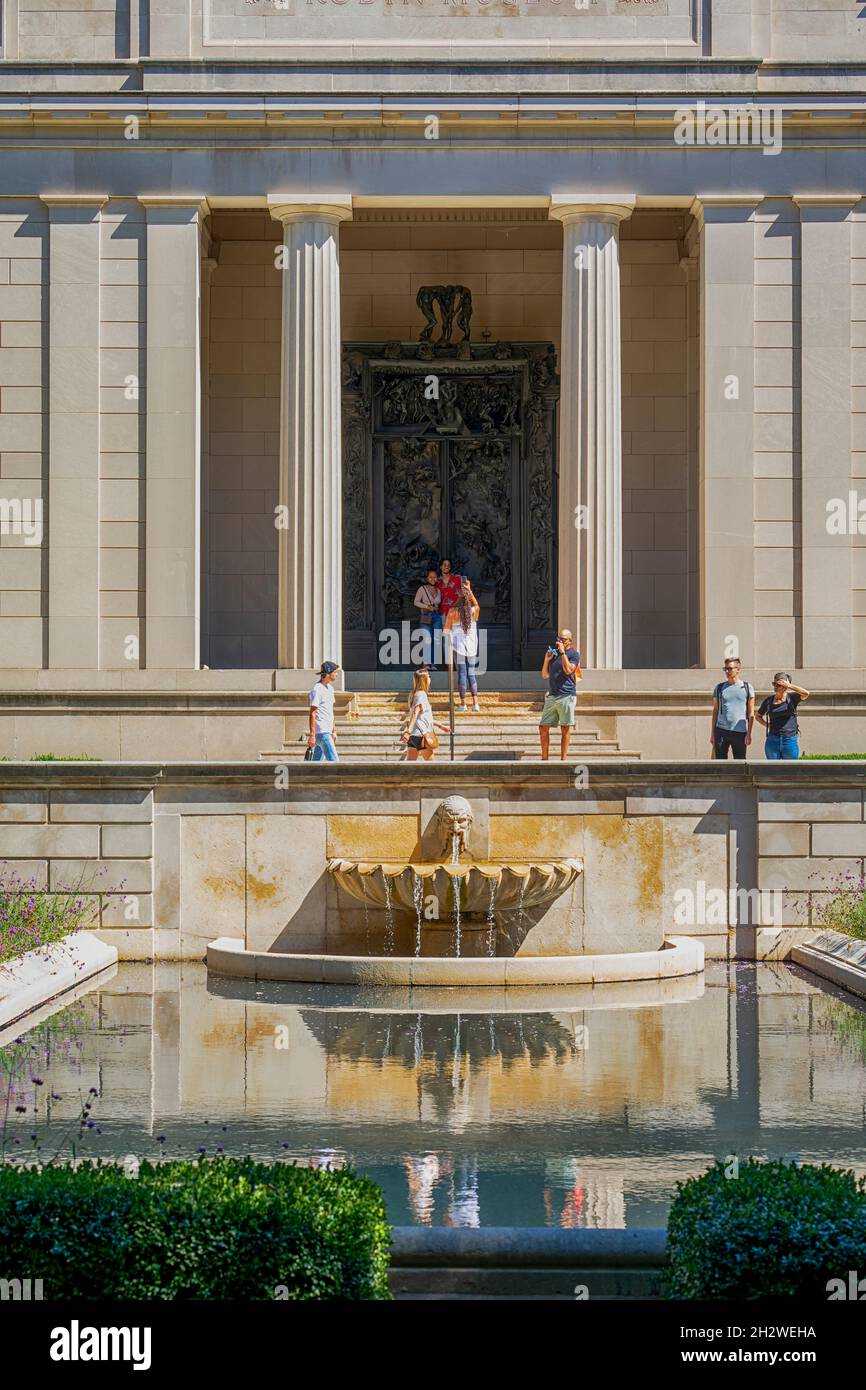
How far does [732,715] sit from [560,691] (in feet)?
11.2

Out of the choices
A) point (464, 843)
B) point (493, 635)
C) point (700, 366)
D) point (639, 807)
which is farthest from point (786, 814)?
point (493, 635)

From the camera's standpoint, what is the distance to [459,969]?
1825 cm

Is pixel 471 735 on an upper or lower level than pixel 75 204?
lower

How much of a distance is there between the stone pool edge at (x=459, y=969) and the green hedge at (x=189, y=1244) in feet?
33.4

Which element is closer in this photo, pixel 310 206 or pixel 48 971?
pixel 48 971

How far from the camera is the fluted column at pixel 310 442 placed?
109ft

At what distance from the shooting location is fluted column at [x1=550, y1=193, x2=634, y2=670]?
109ft

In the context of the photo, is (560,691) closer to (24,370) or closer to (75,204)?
(24,370)

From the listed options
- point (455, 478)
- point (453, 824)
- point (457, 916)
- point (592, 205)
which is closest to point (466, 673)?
point (455, 478)

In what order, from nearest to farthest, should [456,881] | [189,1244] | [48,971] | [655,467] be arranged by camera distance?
1. [189,1244]
2. [48,971]
3. [456,881]
4. [655,467]

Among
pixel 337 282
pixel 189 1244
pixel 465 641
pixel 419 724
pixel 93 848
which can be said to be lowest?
pixel 189 1244

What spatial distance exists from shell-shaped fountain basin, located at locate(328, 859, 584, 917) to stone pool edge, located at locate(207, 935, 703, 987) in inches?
37.0

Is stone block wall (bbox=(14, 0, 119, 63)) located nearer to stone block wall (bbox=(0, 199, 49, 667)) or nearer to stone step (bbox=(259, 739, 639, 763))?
stone block wall (bbox=(0, 199, 49, 667))

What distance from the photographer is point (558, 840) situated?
2086 cm
